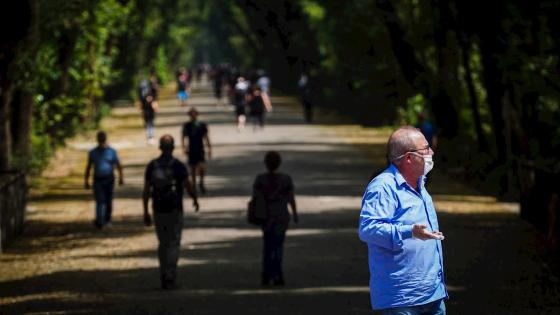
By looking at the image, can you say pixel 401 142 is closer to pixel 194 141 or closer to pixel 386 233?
pixel 386 233

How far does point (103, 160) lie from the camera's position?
75.6 feet

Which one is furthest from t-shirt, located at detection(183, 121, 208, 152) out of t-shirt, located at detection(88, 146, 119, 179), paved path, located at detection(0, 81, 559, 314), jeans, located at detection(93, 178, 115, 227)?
t-shirt, located at detection(88, 146, 119, 179)

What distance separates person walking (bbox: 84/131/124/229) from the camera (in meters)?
22.9

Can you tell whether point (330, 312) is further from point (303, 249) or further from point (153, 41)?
point (153, 41)

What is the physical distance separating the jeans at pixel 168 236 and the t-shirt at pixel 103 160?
22.3ft

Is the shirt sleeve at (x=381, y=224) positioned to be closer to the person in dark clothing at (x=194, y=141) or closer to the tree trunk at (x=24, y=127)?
the person in dark clothing at (x=194, y=141)

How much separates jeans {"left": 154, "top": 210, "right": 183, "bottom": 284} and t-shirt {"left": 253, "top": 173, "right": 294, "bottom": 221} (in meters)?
0.96

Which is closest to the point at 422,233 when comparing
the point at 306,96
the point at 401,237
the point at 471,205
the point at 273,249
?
the point at 401,237

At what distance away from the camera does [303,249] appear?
67.0ft

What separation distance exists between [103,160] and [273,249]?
7168mm

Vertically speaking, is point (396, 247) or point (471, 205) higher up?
point (396, 247)

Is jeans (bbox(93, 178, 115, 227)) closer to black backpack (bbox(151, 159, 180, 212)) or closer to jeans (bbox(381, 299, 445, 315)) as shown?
black backpack (bbox(151, 159, 180, 212))

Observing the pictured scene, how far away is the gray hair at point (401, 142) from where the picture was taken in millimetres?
7930

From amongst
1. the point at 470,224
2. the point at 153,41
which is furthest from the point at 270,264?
the point at 153,41
